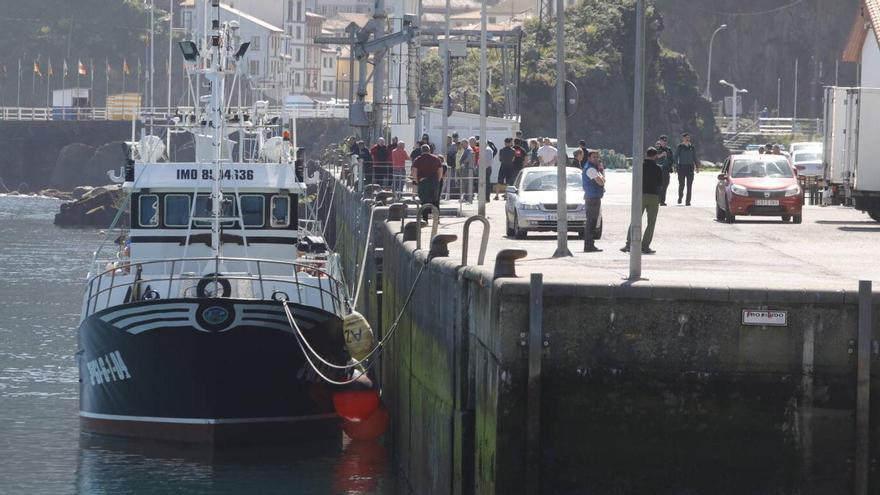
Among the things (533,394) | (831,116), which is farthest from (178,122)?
(831,116)

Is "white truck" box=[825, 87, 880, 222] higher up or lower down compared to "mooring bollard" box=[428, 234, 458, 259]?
higher up

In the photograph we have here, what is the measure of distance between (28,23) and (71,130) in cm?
4207

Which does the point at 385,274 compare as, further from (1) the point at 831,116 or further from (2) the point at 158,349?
(1) the point at 831,116

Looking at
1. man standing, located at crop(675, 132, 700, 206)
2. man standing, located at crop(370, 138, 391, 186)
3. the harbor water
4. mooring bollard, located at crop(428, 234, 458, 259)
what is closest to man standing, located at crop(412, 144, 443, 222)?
the harbor water

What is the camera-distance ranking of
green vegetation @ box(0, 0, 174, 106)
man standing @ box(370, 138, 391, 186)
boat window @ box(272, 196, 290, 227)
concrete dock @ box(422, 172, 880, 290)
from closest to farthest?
concrete dock @ box(422, 172, 880, 290) → boat window @ box(272, 196, 290, 227) → man standing @ box(370, 138, 391, 186) → green vegetation @ box(0, 0, 174, 106)

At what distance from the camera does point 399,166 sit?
42562 mm

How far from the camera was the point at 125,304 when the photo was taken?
22.5 m

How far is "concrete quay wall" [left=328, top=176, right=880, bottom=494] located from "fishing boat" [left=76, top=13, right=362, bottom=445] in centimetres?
725

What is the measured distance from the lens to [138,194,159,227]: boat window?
25172 millimetres

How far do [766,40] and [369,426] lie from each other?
121179 mm

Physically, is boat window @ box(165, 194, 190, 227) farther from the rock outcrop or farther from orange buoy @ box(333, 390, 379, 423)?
the rock outcrop

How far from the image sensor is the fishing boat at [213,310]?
22.4 meters

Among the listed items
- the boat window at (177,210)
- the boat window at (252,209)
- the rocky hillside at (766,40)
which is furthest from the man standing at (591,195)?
the rocky hillside at (766,40)

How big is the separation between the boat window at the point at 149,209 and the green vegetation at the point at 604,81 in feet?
198
